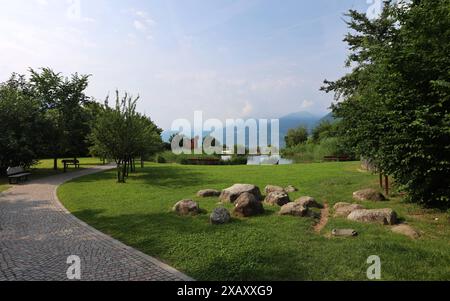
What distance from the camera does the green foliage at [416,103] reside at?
24.8ft

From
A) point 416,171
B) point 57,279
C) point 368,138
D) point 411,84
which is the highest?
point 411,84

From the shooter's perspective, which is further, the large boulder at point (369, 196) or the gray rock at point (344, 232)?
Result: the large boulder at point (369, 196)

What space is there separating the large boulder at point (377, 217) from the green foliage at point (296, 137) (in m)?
52.5

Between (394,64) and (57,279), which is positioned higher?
(394,64)

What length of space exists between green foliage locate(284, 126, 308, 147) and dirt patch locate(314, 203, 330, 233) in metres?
50.9

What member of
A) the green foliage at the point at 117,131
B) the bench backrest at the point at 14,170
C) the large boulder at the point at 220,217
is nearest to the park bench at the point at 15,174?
the bench backrest at the point at 14,170

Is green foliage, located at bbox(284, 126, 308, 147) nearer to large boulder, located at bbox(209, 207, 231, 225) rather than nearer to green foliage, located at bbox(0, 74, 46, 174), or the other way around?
green foliage, located at bbox(0, 74, 46, 174)

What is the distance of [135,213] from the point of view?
9.91 meters

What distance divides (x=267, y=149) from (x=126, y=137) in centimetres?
3737

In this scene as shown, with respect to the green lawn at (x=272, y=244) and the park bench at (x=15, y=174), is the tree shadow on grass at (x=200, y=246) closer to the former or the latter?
the green lawn at (x=272, y=244)

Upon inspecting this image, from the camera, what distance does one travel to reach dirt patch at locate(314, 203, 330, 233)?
7793 millimetres

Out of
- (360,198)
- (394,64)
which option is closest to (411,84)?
(394,64)
